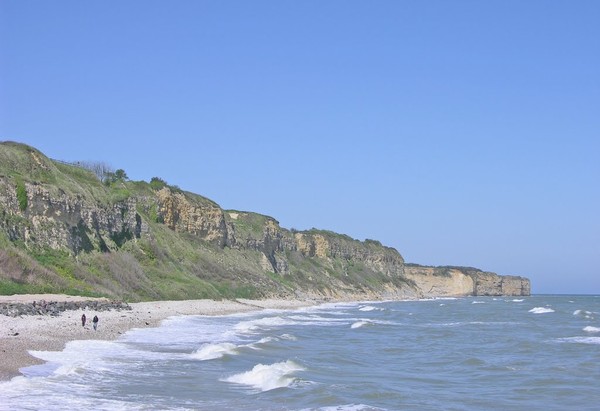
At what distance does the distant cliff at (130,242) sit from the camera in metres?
45.7

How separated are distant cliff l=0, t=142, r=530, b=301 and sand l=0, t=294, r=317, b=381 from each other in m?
2.78

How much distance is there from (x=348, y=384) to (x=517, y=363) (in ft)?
31.5

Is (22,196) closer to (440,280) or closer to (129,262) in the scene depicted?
(129,262)

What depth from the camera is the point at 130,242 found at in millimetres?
60875

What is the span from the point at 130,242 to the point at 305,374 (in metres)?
40.2

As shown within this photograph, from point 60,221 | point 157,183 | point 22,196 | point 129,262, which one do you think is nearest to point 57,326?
point 22,196

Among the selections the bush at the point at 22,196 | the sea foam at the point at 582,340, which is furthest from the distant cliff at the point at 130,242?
the sea foam at the point at 582,340

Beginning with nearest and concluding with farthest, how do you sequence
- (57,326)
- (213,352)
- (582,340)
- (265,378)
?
(265,378) < (213,352) < (57,326) < (582,340)

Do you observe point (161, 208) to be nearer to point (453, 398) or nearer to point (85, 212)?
point (85, 212)

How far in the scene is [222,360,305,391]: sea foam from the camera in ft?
69.3

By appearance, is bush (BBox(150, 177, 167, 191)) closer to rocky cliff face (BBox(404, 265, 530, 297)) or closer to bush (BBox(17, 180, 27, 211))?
bush (BBox(17, 180, 27, 211))

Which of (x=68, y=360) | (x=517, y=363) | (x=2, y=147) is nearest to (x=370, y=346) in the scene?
(x=517, y=363)

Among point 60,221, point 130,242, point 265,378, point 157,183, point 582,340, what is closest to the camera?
point 265,378

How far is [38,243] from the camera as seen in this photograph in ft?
153
